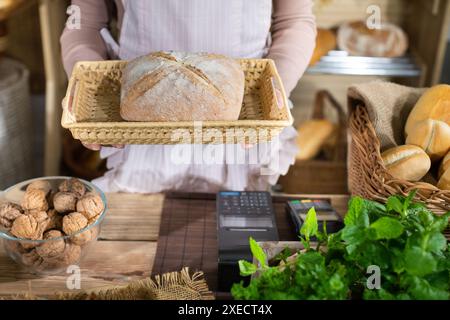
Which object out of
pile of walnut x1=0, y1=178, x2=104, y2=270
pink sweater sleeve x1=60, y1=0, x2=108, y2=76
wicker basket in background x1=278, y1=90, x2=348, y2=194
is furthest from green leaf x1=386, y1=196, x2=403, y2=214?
wicker basket in background x1=278, y1=90, x2=348, y2=194

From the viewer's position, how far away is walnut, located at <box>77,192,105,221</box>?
1074mm

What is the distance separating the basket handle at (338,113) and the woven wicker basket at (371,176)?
1042 mm

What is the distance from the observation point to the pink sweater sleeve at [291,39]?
139 cm

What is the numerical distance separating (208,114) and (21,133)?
5.12 feet

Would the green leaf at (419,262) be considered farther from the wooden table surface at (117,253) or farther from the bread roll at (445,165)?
the wooden table surface at (117,253)

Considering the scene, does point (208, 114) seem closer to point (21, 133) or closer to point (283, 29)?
point (283, 29)

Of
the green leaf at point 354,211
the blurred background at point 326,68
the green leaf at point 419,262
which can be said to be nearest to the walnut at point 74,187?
the green leaf at point 354,211

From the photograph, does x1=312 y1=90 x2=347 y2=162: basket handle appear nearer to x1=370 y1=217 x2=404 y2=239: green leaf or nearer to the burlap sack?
the burlap sack

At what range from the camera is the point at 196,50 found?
1.40 metres

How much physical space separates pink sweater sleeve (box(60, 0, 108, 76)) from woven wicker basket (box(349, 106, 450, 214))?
705 millimetres

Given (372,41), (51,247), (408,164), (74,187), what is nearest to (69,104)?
(74,187)

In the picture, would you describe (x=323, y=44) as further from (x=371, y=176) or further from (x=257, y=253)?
(x=257, y=253)

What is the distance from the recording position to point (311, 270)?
801 millimetres

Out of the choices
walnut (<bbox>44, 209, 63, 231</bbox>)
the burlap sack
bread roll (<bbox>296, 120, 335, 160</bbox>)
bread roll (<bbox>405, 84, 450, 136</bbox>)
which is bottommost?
bread roll (<bbox>296, 120, 335, 160</bbox>)
